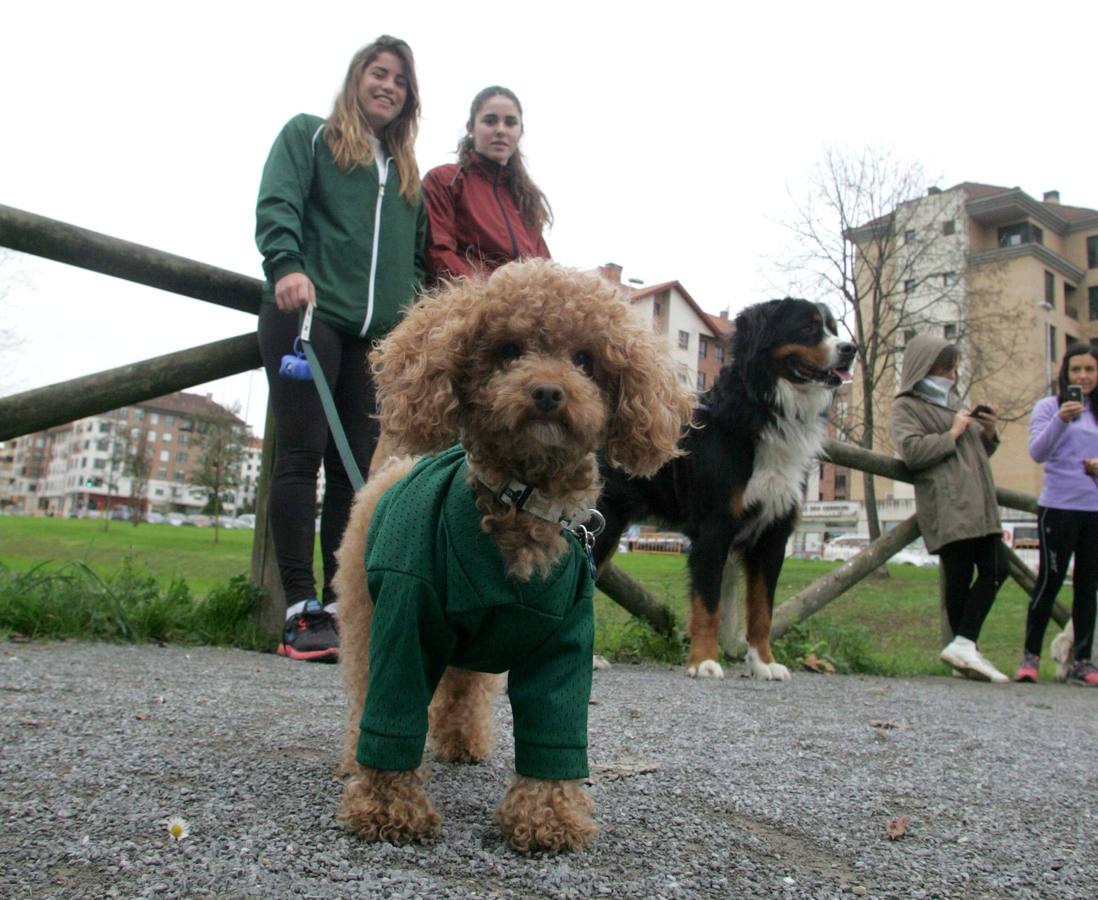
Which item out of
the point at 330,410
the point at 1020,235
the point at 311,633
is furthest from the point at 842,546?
the point at 330,410

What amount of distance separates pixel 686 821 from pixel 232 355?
299 centimetres

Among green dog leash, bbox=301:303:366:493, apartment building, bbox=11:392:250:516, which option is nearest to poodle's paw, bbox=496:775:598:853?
green dog leash, bbox=301:303:366:493

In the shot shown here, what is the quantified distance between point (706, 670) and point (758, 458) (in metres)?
1.15

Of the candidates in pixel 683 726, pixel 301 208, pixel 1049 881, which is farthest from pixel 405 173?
pixel 1049 881

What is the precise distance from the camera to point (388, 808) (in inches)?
67.3

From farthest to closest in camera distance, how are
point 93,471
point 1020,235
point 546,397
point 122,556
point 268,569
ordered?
point 93,471, point 1020,235, point 122,556, point 268,569, point 546,397

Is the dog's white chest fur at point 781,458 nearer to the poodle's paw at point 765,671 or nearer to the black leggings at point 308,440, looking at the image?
the poodle's paw at point 765,671

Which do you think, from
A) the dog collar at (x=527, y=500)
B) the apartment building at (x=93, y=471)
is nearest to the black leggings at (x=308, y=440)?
the dog collar at (x=527, y=500)

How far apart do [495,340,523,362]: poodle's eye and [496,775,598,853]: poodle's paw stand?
0.95 metres

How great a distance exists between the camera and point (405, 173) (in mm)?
3932

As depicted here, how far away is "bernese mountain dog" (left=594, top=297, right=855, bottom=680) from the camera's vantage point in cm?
453

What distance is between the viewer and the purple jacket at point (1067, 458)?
5719 mm

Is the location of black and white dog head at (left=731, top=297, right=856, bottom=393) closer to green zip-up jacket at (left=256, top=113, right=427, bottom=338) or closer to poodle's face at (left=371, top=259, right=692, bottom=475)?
green zip-up jacket at (left=256, top=113, right=427, bottom=338)

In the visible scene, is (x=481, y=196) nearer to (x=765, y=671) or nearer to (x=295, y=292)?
(x=295, y=292)
